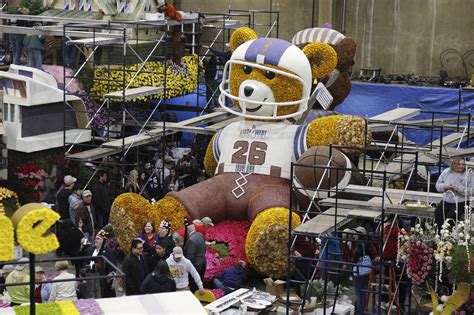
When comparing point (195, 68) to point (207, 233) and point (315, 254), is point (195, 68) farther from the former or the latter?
point (315, 254)

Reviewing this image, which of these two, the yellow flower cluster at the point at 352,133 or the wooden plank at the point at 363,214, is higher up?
the yellow flower cluster at the point at 352,133

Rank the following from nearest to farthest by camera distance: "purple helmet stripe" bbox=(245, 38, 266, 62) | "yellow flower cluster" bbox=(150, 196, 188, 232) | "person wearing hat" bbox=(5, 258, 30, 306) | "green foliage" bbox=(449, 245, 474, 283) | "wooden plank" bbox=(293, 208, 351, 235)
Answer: "green foliage" bbox=(449, 245, 474, 283), "person wearing hat" bbox=(5, 258, 30, 306), "wooden plank" bbox=(293, 208, 351, 235), "yellow flower cluster" bbox=(150, 196, 188, 232), "purple helmet stripe" bbox=(245, 38, 266, 62)

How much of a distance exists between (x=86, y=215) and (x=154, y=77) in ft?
15.5

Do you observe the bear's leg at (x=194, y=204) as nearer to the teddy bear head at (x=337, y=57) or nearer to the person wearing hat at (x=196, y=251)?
the person wearing hat at (x=196, y=251)

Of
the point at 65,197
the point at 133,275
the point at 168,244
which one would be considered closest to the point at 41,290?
the point at 133,275

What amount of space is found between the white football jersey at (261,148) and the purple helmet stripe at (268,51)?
1025mm

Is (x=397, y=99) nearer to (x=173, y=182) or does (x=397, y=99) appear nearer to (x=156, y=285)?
(x=173, y=182)

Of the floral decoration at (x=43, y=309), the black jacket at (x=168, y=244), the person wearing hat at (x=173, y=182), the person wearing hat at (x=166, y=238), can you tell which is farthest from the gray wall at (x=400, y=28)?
the floral decoration at (x=43, y=309)

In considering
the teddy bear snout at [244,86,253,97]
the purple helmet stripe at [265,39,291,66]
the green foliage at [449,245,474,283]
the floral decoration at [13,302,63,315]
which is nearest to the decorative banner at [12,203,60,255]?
the floral decoration at [13,302,63,315]

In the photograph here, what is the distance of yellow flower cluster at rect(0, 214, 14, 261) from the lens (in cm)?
1082

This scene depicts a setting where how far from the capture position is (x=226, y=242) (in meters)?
19.2

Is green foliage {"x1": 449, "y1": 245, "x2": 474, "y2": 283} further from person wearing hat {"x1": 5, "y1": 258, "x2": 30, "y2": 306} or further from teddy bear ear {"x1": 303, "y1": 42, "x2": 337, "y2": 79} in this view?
teddy bear ear {"x1": 303, "y1": 42, "x2": 337, "y2": 79}

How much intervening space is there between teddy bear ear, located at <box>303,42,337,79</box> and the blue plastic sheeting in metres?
5.19

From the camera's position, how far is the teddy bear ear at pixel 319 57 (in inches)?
822
